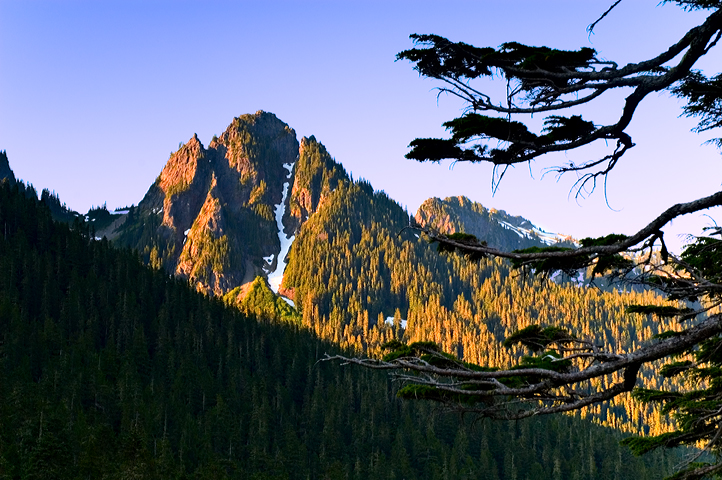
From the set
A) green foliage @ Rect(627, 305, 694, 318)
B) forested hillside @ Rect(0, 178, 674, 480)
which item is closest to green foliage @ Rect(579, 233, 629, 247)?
green foliage @ Rect(627, 305, 694, 318)

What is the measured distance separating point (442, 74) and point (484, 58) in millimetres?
704

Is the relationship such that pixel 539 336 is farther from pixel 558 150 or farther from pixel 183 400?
pixel 183 400

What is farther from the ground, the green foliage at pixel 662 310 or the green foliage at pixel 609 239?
the green foliage at pixel 609 239

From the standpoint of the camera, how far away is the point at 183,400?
378ft

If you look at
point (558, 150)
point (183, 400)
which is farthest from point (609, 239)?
point (183, 400)

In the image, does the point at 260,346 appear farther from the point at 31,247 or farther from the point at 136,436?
the point at 136,436

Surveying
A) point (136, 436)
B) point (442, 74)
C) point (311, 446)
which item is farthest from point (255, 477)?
point (442, 74)

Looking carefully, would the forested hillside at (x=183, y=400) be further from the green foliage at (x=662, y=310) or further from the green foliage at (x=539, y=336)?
the green foliage at (x=539, y=336)

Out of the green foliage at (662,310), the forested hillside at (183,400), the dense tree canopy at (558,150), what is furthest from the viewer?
the forested hillside at (183,400)

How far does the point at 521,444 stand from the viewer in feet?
401

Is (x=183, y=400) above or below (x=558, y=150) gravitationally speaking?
below

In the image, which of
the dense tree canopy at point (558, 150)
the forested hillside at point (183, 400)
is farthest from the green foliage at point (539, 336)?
the forested hillside at point (183, 400)

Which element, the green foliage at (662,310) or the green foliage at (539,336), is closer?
the green foliage at (539,336)

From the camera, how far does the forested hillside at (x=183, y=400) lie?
Result: 78.4 metres
